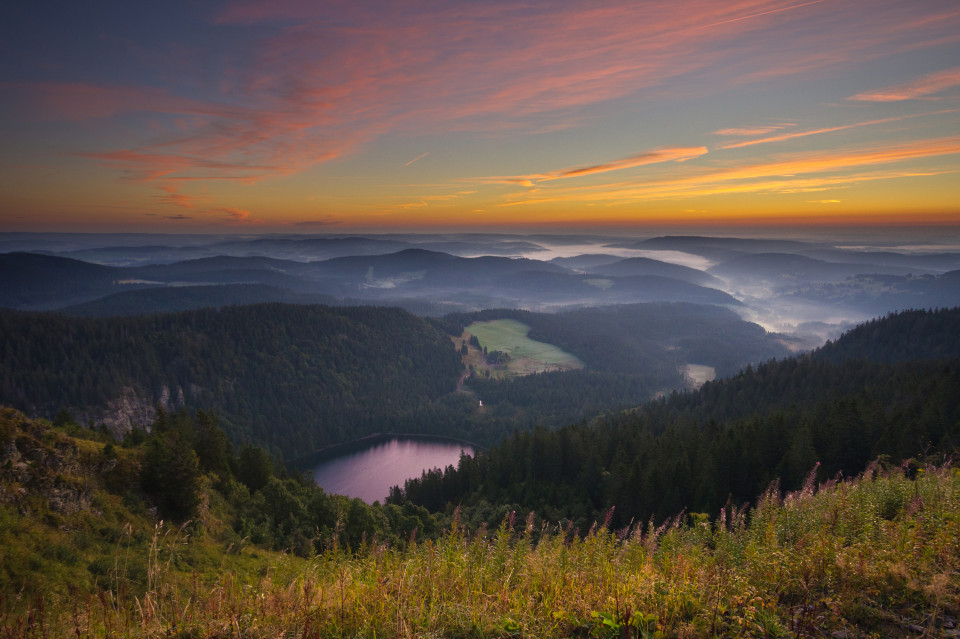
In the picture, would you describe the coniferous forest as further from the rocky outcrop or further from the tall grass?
the rocky outcrop

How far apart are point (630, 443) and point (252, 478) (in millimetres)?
51975

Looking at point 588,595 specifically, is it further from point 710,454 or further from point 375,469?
point 375,469

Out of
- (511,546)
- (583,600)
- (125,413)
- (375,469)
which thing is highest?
(583,600)

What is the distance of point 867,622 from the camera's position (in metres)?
6.85

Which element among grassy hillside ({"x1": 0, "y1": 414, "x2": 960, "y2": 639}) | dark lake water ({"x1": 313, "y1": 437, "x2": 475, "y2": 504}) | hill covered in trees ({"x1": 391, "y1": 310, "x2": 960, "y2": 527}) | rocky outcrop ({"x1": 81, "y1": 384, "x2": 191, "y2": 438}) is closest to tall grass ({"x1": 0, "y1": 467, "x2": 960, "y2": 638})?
grassy hillside ({"x1": 0, "y1": 414, "x2": 960, "y2": 639})

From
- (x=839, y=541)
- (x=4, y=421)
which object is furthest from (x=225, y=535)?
(x=839, y=541)

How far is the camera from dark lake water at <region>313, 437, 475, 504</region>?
525 feet

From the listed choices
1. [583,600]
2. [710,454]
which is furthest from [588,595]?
[710,454]

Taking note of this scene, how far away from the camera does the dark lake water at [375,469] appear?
160000 millimetres

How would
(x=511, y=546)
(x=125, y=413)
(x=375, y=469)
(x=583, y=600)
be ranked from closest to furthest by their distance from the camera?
(x=583, y=600) → (x=511, y=546) → (x=375, y=469) → (x=125, y=413)

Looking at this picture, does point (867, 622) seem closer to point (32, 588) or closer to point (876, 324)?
point (32, 588)

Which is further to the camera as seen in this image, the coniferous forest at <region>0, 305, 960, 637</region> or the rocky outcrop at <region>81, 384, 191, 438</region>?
the rocky outcrop at <region>81, 384, 191, 438</region>

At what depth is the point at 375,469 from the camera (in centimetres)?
17900

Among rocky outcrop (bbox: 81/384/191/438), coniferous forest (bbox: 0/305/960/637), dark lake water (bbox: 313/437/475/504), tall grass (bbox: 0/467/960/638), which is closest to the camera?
tall grass (bbox: 0/467/960/638)
